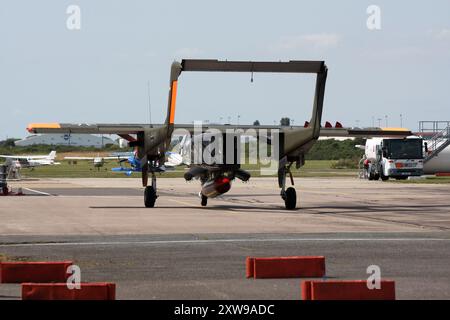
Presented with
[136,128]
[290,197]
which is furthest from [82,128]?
[290,197]

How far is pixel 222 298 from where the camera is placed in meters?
11.6

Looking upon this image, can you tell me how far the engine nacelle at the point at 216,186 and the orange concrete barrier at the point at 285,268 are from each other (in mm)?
16361

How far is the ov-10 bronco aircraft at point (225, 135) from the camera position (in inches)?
1064

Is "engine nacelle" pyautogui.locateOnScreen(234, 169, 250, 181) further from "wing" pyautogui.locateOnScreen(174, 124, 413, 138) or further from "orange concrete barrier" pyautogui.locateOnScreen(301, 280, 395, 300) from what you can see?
"orange concrete barrier" pyautogui.locateOnScreen(301, 280, 395, 300)

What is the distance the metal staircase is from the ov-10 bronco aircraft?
3304 cm

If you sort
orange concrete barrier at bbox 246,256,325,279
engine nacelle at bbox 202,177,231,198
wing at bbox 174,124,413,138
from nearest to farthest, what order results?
orange concrete barrier at bbox 246,256,325,279 < wing at bbox 174,124,413,138 < engine nacelle at bbox 202,177,231,198

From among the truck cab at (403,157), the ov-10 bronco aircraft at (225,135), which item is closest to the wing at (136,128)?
the ov-10 bronco aircraft at (225,135)

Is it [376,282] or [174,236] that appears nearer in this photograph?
[376,282]

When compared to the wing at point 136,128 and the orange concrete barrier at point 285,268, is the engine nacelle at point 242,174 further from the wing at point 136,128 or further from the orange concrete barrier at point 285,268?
Answer: the orange concrete barrier at point 285,268

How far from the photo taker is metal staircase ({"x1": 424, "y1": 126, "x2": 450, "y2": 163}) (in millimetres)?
63812

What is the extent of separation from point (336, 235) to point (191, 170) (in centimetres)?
1180

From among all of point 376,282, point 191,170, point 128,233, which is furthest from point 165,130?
point 376,282

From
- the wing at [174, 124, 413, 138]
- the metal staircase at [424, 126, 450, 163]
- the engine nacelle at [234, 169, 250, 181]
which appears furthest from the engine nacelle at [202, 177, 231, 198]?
the metal staircase at [424, 126, 450, 163]
